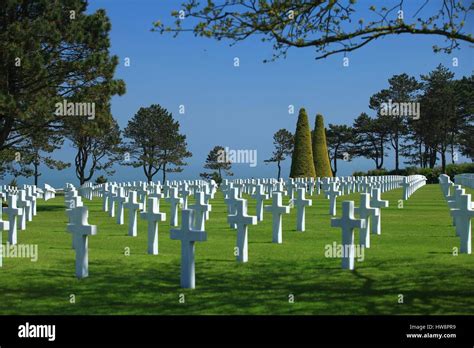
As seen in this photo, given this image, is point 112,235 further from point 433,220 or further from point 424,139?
point 424,139

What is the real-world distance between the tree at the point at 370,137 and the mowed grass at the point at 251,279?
179 ft

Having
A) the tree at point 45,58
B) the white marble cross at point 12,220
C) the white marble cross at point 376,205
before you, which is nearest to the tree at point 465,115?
the tree at point 45,58

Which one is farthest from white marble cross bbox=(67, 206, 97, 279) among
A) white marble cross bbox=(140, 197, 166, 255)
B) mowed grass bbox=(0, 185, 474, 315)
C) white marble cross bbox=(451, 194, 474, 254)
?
white marble cross bbox=(451, 194, 474, 254)

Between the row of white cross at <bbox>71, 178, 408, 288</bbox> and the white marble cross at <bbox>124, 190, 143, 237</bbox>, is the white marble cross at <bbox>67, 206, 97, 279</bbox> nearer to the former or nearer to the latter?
the row of white cross at <bbox>71, 178, 408, 288</bbox>

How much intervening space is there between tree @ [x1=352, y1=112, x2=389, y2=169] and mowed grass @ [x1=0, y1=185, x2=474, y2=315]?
5456 cm

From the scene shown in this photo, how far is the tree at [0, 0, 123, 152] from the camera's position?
896 inches

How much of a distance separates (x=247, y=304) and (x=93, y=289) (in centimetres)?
218

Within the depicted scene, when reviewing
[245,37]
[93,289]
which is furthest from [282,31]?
[93,289]

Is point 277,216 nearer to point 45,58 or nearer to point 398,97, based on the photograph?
point 45,58

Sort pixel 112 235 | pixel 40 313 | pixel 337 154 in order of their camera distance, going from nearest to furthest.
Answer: pixel 40 313, pixel 112 235, pixel 337 154

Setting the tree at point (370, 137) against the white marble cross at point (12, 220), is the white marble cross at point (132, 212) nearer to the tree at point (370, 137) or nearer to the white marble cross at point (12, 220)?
the white marble cross at point (12, 220)

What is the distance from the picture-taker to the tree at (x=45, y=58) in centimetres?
2277
